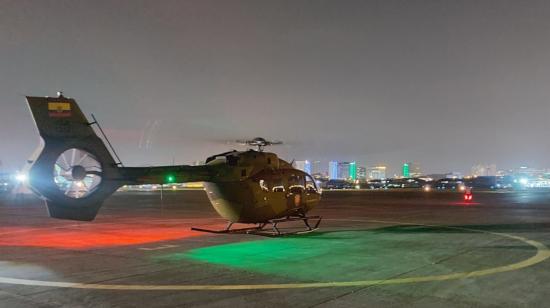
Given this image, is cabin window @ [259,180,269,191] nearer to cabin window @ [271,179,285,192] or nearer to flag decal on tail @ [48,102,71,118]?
cabin window @ [271,179,285,192]

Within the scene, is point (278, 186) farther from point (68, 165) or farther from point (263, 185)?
point (68, 165)

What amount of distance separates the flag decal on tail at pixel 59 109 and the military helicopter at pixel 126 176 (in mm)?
27

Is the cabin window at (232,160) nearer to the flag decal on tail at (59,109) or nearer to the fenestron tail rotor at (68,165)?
the fenestron tail rotor at (68,165)

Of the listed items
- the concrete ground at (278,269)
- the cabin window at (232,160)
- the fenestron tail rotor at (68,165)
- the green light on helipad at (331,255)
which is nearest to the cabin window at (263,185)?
the cabin window at (232,160)

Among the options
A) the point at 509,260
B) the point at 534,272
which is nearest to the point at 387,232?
the point at 509,260

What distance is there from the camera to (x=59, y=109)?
14.4m

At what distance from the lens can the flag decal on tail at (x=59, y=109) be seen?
46.8 ft

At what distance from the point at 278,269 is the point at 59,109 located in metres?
7.97

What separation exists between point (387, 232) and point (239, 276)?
10.6 metres

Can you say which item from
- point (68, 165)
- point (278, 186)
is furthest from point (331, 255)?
point (68, 165)

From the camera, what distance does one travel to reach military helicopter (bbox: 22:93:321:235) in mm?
13984

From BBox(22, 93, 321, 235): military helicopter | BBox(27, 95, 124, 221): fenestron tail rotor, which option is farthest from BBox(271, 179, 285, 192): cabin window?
BBox(27, 95, 124, 221): fenestron tail rotor

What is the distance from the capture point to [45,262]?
13.2 metres

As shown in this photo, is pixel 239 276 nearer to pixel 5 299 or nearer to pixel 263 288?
pixel 263 288
